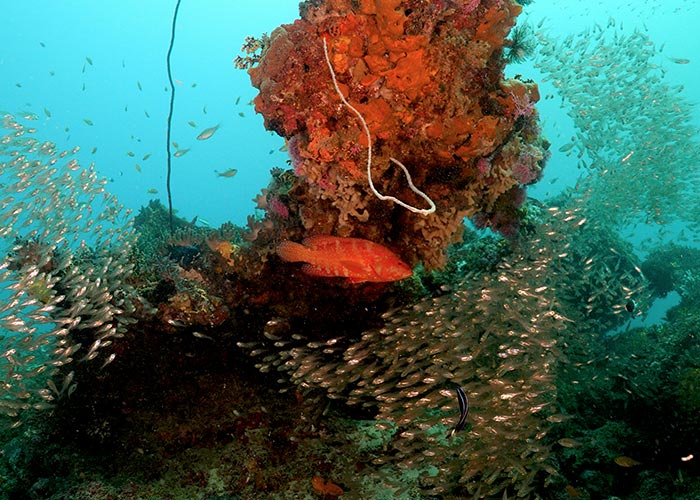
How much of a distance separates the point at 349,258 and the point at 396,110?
1.81 m

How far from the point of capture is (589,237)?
1409 cm

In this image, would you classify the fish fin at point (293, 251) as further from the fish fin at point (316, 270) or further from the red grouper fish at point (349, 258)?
the fish fin at point (316, 270)

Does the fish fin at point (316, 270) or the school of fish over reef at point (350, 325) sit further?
the fish fin at point (316, 270)

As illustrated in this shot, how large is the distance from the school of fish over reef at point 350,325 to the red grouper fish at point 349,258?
0.08 ft

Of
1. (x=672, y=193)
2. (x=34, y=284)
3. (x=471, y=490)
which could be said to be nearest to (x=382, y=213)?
(x=471, y=490)

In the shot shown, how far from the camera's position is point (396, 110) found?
487 centimetres

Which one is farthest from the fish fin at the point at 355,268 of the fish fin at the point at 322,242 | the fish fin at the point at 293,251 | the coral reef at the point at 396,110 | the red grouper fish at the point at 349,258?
the coral reef at the point at 396,110

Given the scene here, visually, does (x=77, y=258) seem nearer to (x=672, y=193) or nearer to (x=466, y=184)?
(x=466, y=184)

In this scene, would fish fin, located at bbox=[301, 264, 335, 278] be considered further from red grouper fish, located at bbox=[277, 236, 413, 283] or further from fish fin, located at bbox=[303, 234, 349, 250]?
fish fin, located at bbox=[303, 234, 349, 250]

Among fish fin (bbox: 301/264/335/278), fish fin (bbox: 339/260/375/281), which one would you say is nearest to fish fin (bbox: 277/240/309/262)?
fish fin (bbox: 301/264/335/278)

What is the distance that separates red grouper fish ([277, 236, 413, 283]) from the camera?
14.8 feet

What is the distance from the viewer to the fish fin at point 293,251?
485cm

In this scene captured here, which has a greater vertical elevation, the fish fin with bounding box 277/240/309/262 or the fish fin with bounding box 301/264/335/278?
the fish fin with bounding box 277/240/309/262

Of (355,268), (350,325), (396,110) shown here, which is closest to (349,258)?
(355,268)
